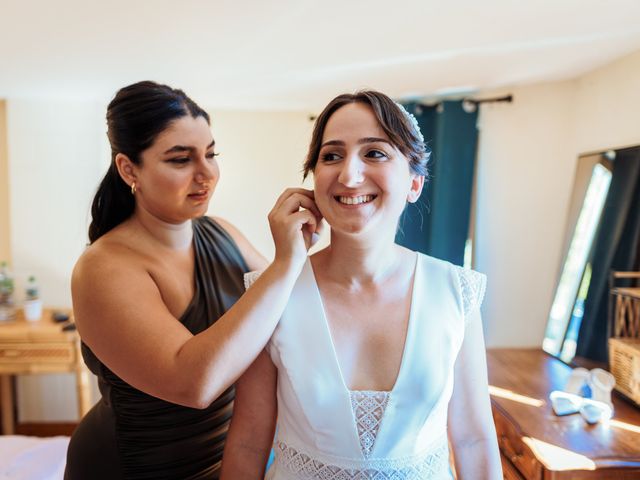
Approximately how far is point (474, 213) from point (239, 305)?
2044 mm

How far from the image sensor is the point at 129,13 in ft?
4.83

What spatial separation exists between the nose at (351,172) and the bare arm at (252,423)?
401 mm

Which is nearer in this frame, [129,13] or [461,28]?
[129,13]

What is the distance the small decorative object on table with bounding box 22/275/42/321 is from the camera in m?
2.70

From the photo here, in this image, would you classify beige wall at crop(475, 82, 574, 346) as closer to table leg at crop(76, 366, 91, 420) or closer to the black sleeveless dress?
the black sleeveless dress

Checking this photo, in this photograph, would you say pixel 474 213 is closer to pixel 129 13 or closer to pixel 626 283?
pixel 626 283

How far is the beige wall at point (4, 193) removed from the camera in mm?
2891

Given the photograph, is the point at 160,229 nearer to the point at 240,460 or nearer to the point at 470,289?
the point at 240,460

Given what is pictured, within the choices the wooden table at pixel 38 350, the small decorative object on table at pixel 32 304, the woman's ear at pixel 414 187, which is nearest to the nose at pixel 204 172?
the woman's ear at pixel 414 187

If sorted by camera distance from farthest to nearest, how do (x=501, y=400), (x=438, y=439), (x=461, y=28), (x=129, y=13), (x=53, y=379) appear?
(x=53, y=379) < (x=501, y=400) < (x=461, y=28) < (x=129, y=13) < (x=438, y=439)

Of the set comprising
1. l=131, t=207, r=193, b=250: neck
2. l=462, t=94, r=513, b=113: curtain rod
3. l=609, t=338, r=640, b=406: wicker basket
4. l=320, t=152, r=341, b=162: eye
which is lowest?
l=609, t=338, r=640, b=406: wicker basket

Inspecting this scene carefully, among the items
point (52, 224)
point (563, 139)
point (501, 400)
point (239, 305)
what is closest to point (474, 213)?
point (563, 139)

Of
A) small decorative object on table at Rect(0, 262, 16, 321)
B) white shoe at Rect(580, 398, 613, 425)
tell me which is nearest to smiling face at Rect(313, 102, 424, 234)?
white shoe at Rect(580, 398, 613, 425)

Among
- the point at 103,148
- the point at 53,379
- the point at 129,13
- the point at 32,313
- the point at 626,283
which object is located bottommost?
the point at 53,379
